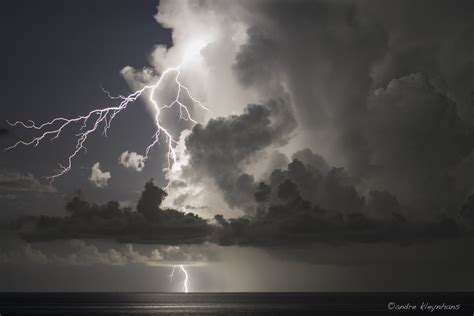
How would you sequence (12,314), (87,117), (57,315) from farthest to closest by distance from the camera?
(57,315)
(12,314)
(87,117)

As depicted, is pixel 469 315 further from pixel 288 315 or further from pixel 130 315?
pixel 130 315

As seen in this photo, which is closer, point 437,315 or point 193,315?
point 437,315

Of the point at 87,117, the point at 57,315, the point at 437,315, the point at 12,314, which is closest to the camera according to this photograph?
the point at 87,117

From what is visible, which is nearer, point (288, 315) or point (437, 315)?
point (437, 315)

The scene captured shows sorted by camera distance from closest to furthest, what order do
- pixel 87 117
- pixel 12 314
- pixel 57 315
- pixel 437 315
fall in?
pixel 87 117
pixel 437 315
pixel 12 314
pixel 57 315

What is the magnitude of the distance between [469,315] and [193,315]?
7230 centimetres

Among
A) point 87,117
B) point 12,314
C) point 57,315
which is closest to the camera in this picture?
point 87,117

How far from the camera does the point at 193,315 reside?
155875mm

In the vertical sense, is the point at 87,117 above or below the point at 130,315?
above

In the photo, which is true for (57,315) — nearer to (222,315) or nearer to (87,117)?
(222,315)

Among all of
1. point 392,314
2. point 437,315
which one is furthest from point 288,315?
point 437,315

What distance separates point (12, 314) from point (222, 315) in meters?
54.3

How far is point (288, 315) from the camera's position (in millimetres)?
144000

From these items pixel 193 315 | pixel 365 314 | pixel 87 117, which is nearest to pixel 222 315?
pixel 193 315
